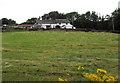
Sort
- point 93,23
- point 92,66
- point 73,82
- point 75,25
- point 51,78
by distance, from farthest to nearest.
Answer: point 75,25 < point 93,23 < point 92,66 < point 51,78 < point 73,82

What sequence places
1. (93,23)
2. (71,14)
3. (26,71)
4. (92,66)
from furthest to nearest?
(71,14) < (93,23) < (92,66) < (26,71)

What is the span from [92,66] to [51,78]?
5.79ft

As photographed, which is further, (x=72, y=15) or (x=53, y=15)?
(x=53, y=15)

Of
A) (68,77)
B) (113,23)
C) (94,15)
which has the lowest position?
(68,77)

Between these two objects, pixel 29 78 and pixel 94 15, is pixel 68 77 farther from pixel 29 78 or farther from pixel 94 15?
pixel 94 15

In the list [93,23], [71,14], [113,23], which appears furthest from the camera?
[71,14]

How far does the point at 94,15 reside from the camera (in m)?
56.5

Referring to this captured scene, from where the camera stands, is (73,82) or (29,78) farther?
(29,78)

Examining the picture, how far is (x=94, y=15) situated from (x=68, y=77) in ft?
182

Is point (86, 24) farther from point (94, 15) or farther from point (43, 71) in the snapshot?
point (43, 71)

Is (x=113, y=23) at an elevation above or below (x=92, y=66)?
above

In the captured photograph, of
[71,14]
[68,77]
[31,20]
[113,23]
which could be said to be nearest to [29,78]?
[68,77]

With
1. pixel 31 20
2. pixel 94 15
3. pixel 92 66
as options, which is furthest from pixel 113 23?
pixel 31 20

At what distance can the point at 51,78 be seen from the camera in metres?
3.66
